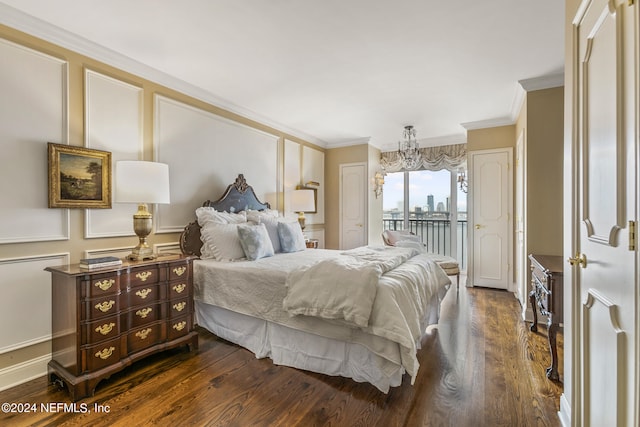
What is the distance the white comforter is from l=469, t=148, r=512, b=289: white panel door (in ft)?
6.37

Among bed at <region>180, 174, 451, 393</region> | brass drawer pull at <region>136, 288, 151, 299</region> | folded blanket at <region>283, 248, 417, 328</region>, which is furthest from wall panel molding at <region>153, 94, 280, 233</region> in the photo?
folded blanket at <region>283, 248, 417, 328</region>

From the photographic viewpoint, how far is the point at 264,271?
2.42m

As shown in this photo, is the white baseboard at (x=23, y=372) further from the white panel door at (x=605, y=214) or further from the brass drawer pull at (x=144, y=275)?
the white panel door at (x=605, y=214)

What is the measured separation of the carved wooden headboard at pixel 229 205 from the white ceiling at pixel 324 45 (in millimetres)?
1030

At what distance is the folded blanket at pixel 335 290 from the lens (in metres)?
1.87

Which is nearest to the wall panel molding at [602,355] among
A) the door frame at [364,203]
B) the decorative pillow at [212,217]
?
the decorative pillow at [212,217]

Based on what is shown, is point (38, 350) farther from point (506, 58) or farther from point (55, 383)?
point (506, 58)

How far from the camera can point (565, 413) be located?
157 centimetres

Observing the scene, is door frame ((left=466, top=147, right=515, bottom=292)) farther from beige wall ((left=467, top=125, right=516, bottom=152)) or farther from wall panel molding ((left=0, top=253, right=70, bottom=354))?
wall panel molding ((left=0, top=253, right=70, bottom=354))

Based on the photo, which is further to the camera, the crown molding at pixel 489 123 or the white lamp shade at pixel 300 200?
the white lamp shade at pixel 300 200

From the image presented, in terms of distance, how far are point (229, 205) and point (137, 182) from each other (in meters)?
1.34

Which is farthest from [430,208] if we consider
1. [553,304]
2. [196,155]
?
[196,155]

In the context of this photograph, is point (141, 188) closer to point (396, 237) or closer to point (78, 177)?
point (78, 177)

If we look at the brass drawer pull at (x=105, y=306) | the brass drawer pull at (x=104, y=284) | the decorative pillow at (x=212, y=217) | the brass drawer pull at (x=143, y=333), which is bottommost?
the brass drawer pull at (x=143, y=333)
